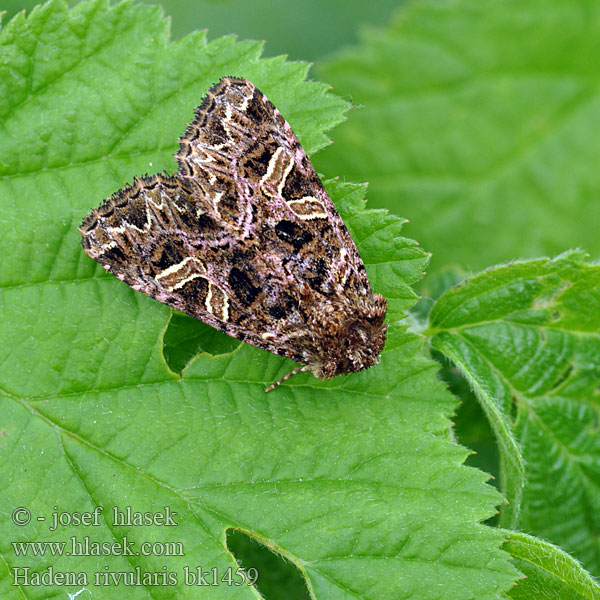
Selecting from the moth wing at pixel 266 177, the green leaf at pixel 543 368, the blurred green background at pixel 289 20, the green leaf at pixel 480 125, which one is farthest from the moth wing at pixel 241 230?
the blurred green background at pixel 289 20

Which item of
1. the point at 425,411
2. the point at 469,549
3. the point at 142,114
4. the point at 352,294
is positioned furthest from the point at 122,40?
the point at 469,549

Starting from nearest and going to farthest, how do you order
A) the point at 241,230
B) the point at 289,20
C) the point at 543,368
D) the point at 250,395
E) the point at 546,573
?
the point at 546,573 < the point at 250,395 < the point at 241,230 < the point at 543,368 < the point at 289,20

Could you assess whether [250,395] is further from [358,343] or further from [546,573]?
[546,573]

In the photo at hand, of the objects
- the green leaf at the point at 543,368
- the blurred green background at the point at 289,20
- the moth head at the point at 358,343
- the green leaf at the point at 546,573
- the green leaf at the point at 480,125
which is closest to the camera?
the green leaf at the point at 546,573

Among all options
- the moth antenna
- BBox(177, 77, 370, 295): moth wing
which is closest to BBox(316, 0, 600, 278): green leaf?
BBox(177, 77, 370, 295): moth wing

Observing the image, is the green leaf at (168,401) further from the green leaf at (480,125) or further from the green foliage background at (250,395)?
the green leaf at (480,125)

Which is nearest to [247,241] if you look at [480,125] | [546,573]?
[546,573]
